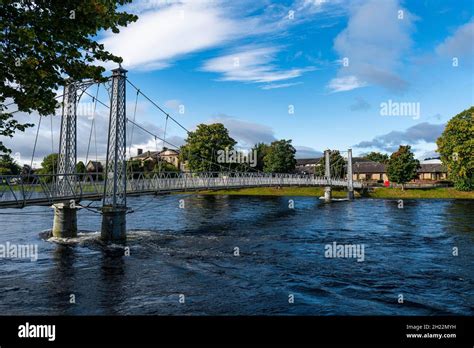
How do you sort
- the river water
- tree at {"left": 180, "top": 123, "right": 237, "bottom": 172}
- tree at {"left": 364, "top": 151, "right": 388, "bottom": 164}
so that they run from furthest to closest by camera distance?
tree at {"left": 364, "top": 151, "right": 388, "bottom": 164} → tree at {"left": 180, "top": 123, "right": 237, "bottom": 172} → the river water

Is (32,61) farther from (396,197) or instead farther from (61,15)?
(396,197)

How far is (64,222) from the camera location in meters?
31.3

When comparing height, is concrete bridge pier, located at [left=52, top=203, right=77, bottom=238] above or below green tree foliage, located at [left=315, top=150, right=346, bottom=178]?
below

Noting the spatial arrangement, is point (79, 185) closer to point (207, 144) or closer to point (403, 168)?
point (207, 144)

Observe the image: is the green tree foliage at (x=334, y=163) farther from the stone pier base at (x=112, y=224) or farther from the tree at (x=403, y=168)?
the stone pier base at (x=112, y=224)

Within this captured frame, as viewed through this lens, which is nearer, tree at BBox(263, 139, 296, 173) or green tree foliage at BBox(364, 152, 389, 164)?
tree at BBox(263, 139, 296, 173)

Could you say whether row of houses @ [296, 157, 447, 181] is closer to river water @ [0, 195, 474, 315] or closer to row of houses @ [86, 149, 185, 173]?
row of houses @ [86, 149, 185, 173]

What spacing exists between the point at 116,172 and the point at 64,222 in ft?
19.3

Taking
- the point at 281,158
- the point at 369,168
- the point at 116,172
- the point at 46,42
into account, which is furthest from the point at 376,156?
the point at 46,42

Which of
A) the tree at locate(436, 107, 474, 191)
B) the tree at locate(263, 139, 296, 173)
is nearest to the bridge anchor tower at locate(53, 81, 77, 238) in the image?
the tree at locate(436, 107, 474, 191)

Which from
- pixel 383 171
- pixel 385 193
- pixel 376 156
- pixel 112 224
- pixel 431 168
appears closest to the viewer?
pixel 112 224

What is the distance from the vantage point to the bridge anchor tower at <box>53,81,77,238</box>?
30770mm

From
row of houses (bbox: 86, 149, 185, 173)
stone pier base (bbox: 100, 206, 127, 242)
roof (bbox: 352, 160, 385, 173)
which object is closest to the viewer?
stone pier base (bbox: 100, 206, 127, 242)

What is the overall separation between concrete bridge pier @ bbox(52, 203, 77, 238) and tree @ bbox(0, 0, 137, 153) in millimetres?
22032
